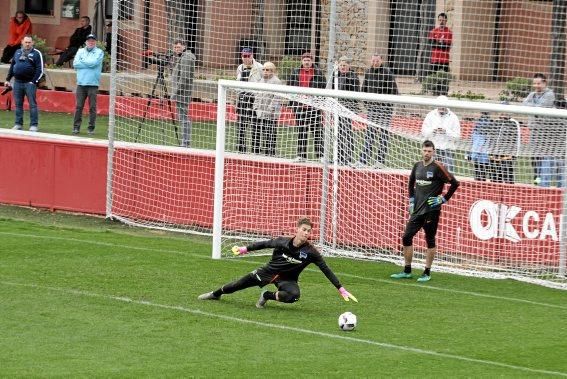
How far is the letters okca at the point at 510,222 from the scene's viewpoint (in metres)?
18.8

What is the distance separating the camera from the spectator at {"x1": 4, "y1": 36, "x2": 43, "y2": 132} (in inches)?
1102

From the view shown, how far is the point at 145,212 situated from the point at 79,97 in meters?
6.98

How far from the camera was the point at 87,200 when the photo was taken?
22.7m

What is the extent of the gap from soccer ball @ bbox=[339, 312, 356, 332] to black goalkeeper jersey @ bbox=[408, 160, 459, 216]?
3895 mm

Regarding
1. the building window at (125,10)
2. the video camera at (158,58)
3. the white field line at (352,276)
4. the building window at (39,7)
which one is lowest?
the white field line at (352,276)

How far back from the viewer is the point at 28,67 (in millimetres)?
28219

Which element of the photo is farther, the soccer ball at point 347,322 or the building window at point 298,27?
the building window at point 298,27

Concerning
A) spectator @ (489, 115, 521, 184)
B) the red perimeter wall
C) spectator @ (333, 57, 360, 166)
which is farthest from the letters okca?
spectator @ (333, 57, 360, 166)

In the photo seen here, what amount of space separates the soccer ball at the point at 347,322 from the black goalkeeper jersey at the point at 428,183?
12.8ft

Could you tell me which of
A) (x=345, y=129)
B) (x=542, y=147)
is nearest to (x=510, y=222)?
(x=542, y=147)

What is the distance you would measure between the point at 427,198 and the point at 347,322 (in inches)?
158

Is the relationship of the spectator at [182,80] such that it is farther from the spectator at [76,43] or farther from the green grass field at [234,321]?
the spectator at [76,43]

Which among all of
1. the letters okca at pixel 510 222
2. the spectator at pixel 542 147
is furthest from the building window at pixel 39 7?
the spectator at pixel 542 147

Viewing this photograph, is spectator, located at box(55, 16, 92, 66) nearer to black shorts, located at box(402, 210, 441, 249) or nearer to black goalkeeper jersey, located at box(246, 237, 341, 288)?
black shorts, located at box(402, 210, 441, 249)
